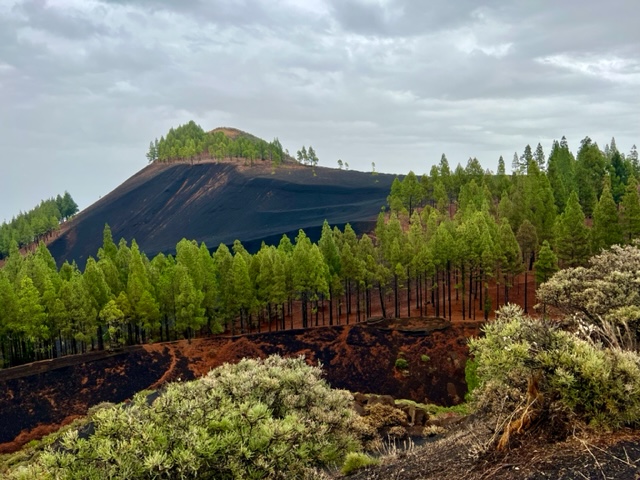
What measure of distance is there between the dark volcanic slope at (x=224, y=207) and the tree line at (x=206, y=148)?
26.4ft

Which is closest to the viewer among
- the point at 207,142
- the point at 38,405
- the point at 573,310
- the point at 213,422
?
the point at 213,422

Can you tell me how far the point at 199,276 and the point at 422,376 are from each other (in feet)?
85.2

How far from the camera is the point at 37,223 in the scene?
398 ft

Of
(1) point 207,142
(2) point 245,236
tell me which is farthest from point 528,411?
(1) point 207,142

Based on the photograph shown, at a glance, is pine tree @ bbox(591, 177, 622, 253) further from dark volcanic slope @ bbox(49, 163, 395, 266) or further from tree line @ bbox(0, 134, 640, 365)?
dark volcanic slope @ bbox(49, 163, 395, 266)

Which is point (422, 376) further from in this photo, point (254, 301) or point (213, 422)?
point (213, 422)

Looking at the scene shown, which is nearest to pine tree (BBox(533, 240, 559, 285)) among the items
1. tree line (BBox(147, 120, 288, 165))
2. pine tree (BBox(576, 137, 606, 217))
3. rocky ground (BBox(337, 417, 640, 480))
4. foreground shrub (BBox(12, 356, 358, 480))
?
pine tree (BBox(576, 137, 606, 217))

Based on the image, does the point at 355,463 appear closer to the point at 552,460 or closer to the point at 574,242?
the point at 552,460

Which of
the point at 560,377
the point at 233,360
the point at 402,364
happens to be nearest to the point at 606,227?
the point at 402,364

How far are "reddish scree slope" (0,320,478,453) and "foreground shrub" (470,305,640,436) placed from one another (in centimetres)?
3463

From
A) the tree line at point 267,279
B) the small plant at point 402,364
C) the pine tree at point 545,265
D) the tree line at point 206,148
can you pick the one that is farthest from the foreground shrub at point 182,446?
the tree line at point 206,148

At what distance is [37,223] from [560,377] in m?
132

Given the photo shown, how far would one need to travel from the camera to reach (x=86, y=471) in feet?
40.4

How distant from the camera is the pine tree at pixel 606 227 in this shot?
55.1 metres
